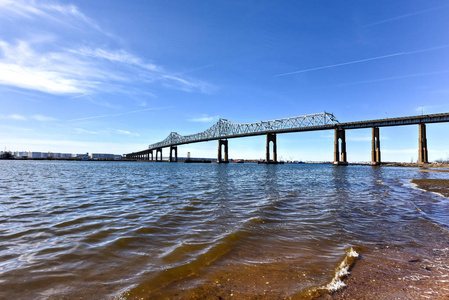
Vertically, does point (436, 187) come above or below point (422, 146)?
below

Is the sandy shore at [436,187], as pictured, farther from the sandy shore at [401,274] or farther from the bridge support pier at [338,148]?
the bridge support pier at [338,148]

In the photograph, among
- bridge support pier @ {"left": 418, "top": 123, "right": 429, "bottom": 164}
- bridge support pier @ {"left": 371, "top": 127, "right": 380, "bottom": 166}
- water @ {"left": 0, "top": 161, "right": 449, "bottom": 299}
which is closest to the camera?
water @ {"left": 0, "top": 161, "right": 449, "bottom": 299}

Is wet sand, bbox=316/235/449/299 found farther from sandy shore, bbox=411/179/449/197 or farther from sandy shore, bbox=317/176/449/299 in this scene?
sandy shore, bbox=411/179/449/197

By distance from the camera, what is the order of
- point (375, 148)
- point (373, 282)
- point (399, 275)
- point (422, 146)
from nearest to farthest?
point (373, 282), point (399, 275), point (422, 146), point (375, 148)

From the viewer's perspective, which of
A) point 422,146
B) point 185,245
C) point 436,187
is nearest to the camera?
point 185,245

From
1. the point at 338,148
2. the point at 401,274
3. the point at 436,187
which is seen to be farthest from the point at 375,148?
the point at 401,274

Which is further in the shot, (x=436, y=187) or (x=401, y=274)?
(x=436, y=187)

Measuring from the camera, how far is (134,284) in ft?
11.2

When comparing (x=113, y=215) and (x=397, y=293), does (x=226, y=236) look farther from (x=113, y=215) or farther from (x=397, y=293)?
(x=113, y=215)

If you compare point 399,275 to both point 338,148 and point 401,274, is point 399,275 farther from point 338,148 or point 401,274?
point 338,148

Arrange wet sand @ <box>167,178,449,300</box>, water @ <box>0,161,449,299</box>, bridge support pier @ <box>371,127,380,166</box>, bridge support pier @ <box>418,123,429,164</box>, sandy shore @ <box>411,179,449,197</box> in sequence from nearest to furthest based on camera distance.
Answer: wet sand @ <box>167,178,449,300</box> → water @ <box>0,161,449,299</box> → sandy shore @ <box>411,179,449,197</box> → bridge support pier @ <box>418,123,429,164</box> → bridge support pier @ <box>371,127,380,166</box>

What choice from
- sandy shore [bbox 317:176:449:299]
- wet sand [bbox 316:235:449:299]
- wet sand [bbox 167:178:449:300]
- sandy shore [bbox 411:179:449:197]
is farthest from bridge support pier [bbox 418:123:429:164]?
wet sand [bbox 167:178:449:300]

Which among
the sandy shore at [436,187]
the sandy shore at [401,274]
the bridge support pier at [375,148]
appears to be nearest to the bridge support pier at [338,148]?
the bridge support pier at [375,148]

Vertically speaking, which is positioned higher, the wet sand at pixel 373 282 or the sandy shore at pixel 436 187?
the wet sand at pixel 373 282
